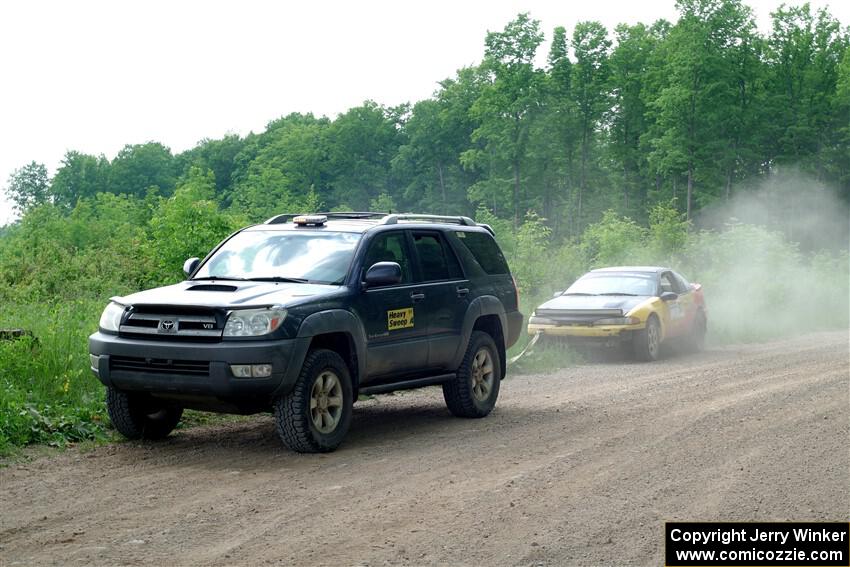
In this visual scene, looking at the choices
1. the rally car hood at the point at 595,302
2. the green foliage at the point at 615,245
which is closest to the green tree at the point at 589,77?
the green foliage at the point at 615,245

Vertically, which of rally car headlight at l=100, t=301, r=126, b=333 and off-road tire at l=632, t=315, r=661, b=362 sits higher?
rally car headlight at l=100, t=301, r=126, b=333

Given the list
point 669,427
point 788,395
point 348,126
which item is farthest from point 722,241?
point 348,126

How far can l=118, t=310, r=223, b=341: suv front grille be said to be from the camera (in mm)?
8547

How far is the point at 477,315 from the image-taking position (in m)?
11.1

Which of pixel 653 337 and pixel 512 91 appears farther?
pixel 512 91

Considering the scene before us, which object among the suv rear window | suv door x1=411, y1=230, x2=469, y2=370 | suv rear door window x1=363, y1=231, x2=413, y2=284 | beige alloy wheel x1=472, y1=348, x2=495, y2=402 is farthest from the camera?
the suv rear window

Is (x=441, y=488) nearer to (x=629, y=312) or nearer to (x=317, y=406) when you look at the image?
(x=317, y=406)

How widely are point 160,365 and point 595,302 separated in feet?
38.2

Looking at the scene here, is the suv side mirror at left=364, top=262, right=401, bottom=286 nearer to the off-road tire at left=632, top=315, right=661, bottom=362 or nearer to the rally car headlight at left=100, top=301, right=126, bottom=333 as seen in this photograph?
the rally car headlight at left=100, top=301, right=126, bottom=333

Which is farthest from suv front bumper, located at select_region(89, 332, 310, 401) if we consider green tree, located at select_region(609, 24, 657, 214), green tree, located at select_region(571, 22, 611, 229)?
green tree, located at select_region(609, 24, 657, 214)

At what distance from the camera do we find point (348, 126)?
340ft

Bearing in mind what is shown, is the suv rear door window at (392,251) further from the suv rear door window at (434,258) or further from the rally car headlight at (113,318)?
the rally car headlight at (113,318)

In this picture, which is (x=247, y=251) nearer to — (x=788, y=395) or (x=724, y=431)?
(x=724, y=431)

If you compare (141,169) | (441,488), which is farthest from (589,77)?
(441,488)
